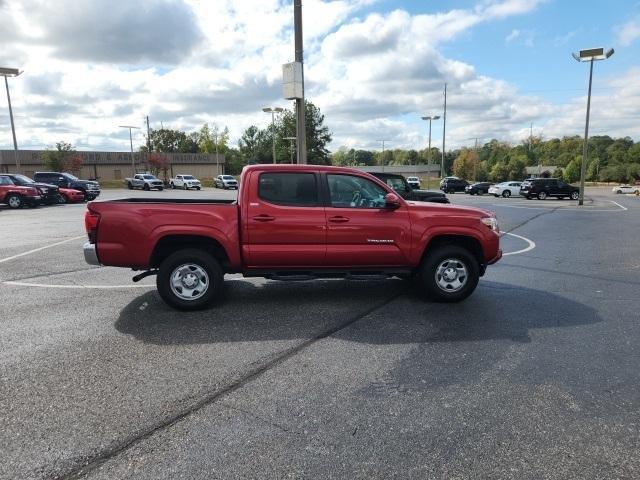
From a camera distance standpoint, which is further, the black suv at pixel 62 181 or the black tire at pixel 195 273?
the black suv at pixel 62 181

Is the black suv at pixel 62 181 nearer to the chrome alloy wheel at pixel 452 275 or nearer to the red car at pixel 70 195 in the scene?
the red car at pixel 70 195

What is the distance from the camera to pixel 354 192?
19.9 feet

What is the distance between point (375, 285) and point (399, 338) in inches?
95.9

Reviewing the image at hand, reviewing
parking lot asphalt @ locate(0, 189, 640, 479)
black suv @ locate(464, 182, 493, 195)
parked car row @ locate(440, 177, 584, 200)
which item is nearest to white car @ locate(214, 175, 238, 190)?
black suv @ locate(464, 182, 493, 195)

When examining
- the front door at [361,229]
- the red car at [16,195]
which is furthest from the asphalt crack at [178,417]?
the red car at [16,195]

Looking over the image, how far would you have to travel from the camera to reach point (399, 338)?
4910 millimetres

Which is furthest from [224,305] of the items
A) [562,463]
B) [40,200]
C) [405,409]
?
[40,200]

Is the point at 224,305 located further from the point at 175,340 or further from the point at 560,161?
the point at 560,161

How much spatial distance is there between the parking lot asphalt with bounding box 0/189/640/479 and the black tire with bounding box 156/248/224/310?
0.65 ft

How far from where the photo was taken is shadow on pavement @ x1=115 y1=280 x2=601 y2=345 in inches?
197

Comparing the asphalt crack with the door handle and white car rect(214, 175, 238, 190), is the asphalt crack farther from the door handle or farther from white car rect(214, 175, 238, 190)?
white car rect(214, 175, 238, 190)

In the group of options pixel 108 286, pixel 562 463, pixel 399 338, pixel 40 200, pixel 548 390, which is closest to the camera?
pixel 562 463

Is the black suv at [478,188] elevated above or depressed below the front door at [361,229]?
below

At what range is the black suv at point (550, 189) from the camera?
36728mm
